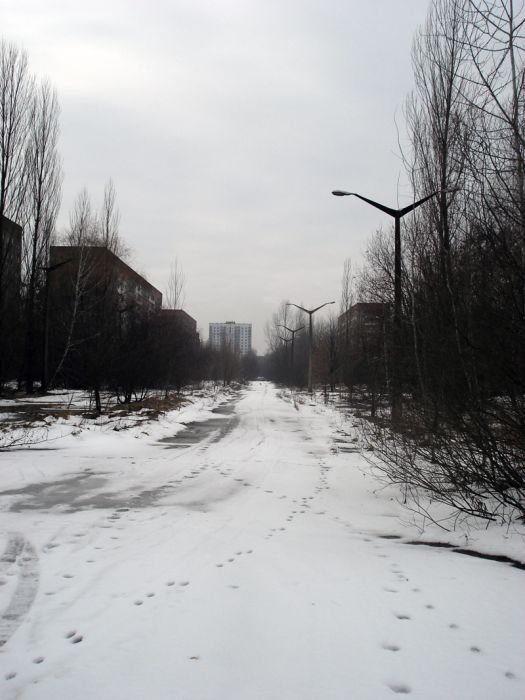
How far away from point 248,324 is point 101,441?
586 ft

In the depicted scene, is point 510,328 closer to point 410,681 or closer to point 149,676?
point 410,681

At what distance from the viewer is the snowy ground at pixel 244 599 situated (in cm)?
252

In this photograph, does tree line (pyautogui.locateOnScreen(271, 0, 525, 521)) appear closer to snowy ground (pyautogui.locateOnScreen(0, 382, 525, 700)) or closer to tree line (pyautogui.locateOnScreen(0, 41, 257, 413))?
snowy ground (pyautogui.locateOnScreen(0, 382, 525, 700))

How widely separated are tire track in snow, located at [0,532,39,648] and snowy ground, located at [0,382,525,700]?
1 centimetres

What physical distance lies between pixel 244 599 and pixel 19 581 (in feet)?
5.90

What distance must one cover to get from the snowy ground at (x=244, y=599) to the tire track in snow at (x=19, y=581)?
0.05ft

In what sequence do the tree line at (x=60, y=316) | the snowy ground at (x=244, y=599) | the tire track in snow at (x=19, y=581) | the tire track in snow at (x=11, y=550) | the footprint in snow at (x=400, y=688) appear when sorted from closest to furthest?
the footprint in snow at (x=400, y=688)
the snowy ground at (x=244, y=599)
the tire track in snow at (x=19, y=581)
the tire track in snow at (x=11, y=550)
the tree line at (x=60, y=316)

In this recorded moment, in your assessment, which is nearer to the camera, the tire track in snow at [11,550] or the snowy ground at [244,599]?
the snowy ground at [244,599]

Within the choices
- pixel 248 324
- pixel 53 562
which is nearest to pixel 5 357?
pixel 53 562

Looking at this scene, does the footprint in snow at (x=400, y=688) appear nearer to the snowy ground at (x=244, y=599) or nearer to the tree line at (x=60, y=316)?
the snowy ground at (x=244, y=599)

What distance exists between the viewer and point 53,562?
4.14 meters

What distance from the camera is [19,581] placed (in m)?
3.75

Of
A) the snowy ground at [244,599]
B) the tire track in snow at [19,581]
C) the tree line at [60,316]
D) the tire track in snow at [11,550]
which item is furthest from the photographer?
the tree line at [60,316]

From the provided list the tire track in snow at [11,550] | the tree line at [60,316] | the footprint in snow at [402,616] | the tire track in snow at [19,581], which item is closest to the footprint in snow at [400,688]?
the footprint in snow at [402,616]
